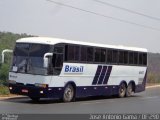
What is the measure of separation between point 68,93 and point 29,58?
2.73 meters

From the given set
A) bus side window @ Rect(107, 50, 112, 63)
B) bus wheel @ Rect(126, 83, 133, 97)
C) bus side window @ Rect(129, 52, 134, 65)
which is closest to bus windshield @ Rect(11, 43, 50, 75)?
bus side window @ Rect(107, 50, 112, 63)

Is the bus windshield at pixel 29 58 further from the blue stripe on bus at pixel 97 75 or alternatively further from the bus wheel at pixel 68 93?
the blue stripe on bus at pixel 97 75

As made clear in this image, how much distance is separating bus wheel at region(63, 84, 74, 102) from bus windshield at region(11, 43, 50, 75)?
2.01 metres

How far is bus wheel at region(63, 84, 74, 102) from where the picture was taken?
2473 cm

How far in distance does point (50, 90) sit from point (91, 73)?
400 cm

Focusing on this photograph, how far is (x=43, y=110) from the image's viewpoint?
20016 mm

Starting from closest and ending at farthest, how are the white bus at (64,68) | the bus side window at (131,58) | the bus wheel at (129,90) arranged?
the white bus at (64,68)
the bus side window at (131,58)
the bus wheel at (129,90)

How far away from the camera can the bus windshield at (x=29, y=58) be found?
920 inches

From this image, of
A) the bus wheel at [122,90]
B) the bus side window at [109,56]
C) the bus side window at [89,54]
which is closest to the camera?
the bus side window at [89,54]

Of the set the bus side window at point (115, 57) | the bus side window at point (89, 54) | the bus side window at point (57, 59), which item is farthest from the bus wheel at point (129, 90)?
the bus side window at point (57, 59)

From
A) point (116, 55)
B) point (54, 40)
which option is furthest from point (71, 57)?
point (116, 55)

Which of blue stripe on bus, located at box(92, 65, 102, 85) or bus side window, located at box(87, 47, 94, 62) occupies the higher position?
bus side window, located at box(87, 47, 94, 62)

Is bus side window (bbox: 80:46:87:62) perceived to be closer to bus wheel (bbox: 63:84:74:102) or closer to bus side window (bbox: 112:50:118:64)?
bus wheel (bbox: 63:84:74:102)

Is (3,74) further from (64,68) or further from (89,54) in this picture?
(64,68)
